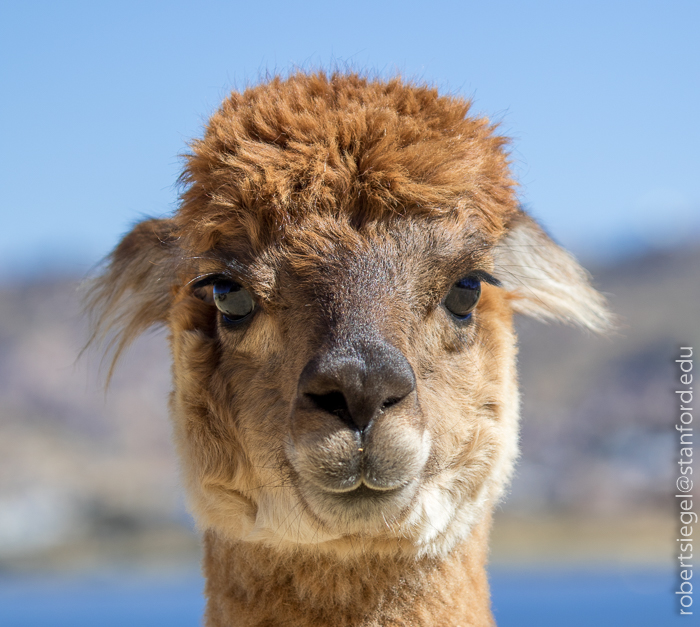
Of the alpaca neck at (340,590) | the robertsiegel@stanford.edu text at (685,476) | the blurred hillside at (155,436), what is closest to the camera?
the alpaca neck at (340,590)

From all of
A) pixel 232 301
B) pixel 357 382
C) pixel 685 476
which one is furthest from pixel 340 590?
pixel 685 476

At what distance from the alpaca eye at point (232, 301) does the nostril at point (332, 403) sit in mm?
679

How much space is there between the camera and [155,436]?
4784cm

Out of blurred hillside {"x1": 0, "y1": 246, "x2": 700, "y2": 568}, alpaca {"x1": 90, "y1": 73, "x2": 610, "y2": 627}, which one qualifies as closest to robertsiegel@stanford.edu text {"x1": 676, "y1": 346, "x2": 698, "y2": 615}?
alpaca {"x1": 90, "y1": 73, "x2": 610, "y2": 627}

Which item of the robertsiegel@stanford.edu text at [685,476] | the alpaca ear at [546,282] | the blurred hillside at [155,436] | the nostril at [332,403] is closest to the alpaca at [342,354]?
the nostril at [332,403]

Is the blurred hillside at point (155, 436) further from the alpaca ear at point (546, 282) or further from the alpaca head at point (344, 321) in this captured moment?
the alpaca head at point (344, 321)

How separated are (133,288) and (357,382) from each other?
1.95m

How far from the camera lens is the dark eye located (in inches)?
118

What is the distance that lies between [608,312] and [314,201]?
6.25 ft

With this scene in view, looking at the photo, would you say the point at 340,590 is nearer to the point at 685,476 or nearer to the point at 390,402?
the point at 390,402

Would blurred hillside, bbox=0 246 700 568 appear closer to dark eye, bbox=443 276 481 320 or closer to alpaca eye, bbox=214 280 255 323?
alpaca eye, bbox=214 280 255 323

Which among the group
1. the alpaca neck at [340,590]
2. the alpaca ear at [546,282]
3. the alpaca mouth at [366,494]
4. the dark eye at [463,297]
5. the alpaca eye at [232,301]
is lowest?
the alpaca neck at [340,590]

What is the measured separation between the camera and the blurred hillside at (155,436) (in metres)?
35.1

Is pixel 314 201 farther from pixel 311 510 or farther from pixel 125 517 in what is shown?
pixel 125 517
